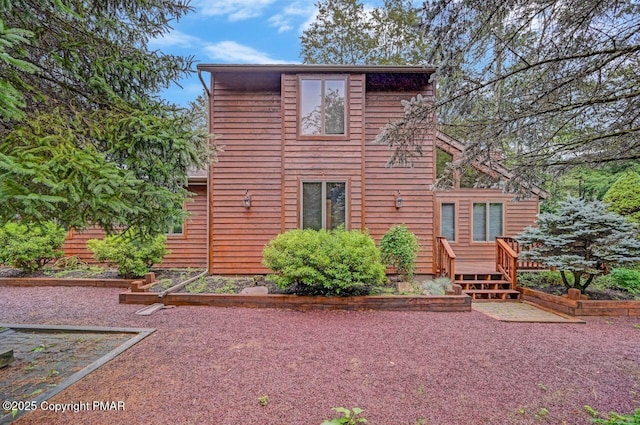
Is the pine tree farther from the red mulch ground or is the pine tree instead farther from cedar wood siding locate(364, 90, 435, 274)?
cedar wood siding locate(364, 90, 435, 274)

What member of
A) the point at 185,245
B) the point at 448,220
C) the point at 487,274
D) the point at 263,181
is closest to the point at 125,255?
the point at 185,245

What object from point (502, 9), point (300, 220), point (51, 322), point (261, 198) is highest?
point (502, 9)

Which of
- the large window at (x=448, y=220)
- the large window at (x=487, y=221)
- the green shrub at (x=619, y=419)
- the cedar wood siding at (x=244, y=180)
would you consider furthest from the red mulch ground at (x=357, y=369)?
the large window at (x=448, y=220)

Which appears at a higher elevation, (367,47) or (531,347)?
(367,47)

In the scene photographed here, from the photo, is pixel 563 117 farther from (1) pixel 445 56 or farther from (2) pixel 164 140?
(2) pixel 164 140

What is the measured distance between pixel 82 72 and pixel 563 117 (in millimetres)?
5824

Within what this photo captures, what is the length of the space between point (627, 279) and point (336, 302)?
6.19 metres

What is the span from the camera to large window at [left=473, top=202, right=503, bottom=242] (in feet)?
35.4

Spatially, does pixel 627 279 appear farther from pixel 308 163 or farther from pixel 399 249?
pixel 308 163

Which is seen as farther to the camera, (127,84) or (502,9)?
(127,84)

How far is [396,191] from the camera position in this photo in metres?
8.28

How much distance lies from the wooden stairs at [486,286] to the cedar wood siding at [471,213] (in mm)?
3018

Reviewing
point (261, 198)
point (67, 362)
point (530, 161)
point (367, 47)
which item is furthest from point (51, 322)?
point (367, 47)

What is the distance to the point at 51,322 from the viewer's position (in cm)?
516
